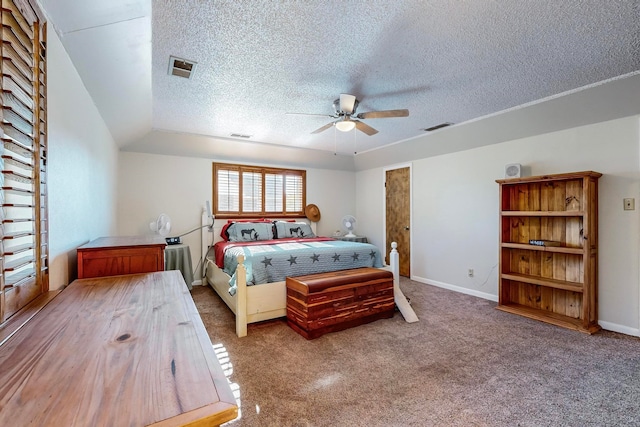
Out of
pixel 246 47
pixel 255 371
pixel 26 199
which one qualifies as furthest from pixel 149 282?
pixel 246 47

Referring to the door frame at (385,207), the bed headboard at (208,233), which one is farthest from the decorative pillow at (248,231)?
the door frame at (385,207)

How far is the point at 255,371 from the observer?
6.98 feet

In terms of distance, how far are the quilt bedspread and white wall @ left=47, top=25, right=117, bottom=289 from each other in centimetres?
134

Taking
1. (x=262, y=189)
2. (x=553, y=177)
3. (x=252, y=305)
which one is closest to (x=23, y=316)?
(x=252, y=305)

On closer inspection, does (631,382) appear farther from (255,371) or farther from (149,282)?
(149,282)

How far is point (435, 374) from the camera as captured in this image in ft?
6.84

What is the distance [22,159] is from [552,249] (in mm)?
4143

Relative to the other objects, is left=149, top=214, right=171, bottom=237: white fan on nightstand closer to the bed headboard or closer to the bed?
the bed headboard

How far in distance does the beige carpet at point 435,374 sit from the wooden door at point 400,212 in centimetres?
203

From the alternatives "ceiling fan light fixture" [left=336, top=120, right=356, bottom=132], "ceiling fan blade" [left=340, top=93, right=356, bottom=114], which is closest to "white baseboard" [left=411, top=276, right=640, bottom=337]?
"ceiling fan light fixture" [left=336, top=120, right=356, bottom=132]

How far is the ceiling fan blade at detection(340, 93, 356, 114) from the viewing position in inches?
98.0

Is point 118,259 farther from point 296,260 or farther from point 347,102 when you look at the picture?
point 347,102

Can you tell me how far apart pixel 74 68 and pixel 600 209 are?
182 inches

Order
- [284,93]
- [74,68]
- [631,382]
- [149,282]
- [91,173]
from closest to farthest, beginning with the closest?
[149,282] < [74,68] < [631,382] < [91,173] < [284,93]
